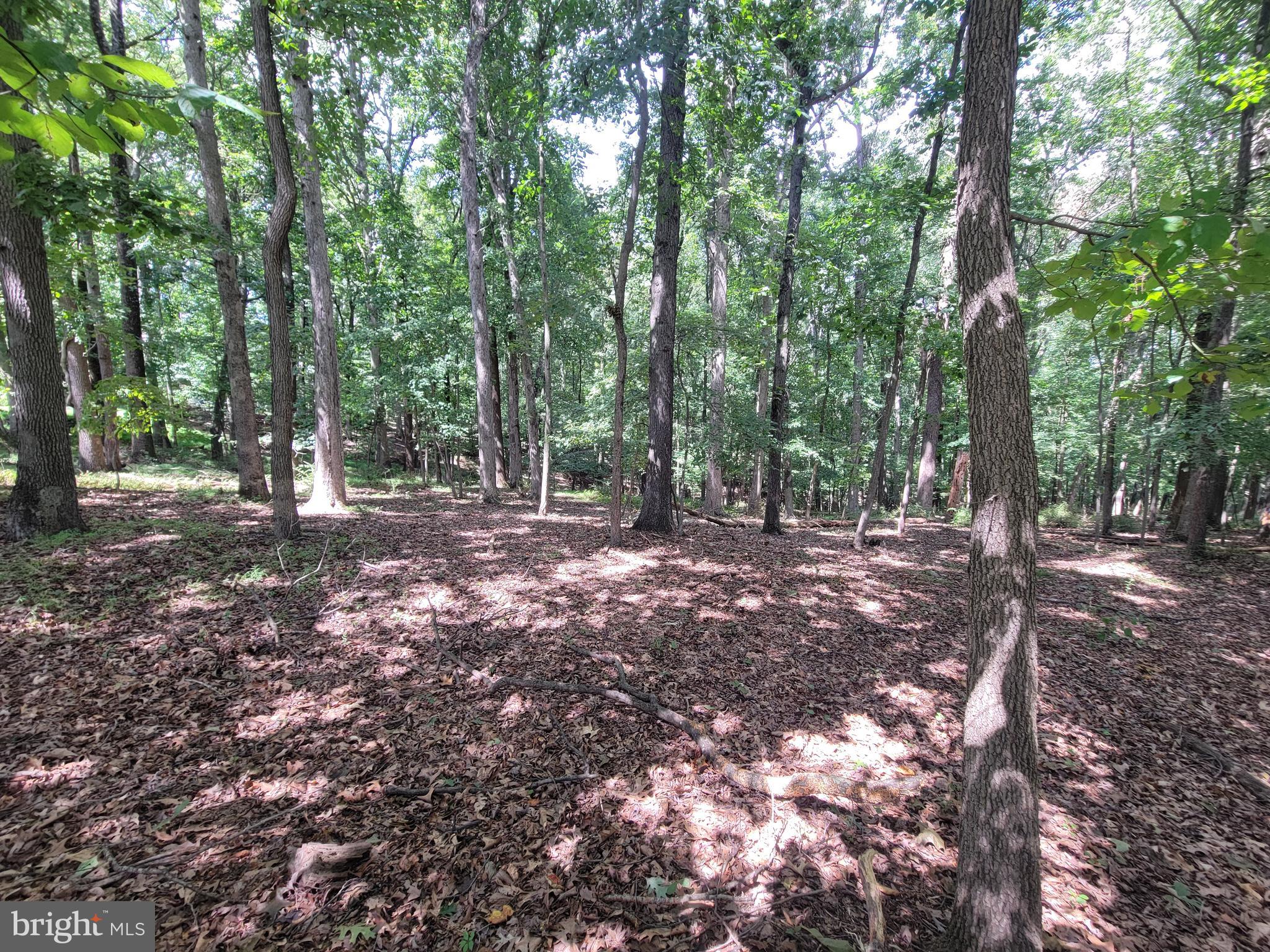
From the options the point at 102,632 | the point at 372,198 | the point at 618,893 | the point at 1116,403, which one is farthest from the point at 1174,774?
the point at 372,198

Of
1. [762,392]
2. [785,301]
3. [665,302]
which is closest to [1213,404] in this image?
[785,301]

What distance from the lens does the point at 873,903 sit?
98.0 inches

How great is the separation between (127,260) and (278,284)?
1221 centimetres

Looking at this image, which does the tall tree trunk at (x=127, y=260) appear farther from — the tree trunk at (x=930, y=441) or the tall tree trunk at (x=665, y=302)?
the tree trunk at (x=930, y=441)

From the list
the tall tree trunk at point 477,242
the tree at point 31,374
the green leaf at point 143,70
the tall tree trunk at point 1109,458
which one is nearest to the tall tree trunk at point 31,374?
the tree at point 31,374

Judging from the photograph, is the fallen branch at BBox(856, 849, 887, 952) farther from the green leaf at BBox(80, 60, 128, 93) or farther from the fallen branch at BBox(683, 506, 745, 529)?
the fallen branch at BBox(683, 506, 745, 529)

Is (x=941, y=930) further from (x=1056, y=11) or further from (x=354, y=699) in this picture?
(x=1056, y=11)

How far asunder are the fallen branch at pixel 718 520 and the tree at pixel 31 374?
11.2 m

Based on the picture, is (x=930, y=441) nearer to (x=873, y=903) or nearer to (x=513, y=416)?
(x=513, y=416)

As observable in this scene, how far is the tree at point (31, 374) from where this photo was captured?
5367 mm

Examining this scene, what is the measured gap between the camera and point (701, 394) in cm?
Result: 1686

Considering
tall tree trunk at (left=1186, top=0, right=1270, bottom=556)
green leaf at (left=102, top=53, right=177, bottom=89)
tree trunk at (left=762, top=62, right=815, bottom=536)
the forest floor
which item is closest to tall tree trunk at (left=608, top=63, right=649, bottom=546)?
the forest floor

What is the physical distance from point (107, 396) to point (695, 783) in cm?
1144

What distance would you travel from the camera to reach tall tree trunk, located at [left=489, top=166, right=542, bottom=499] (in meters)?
14.4
